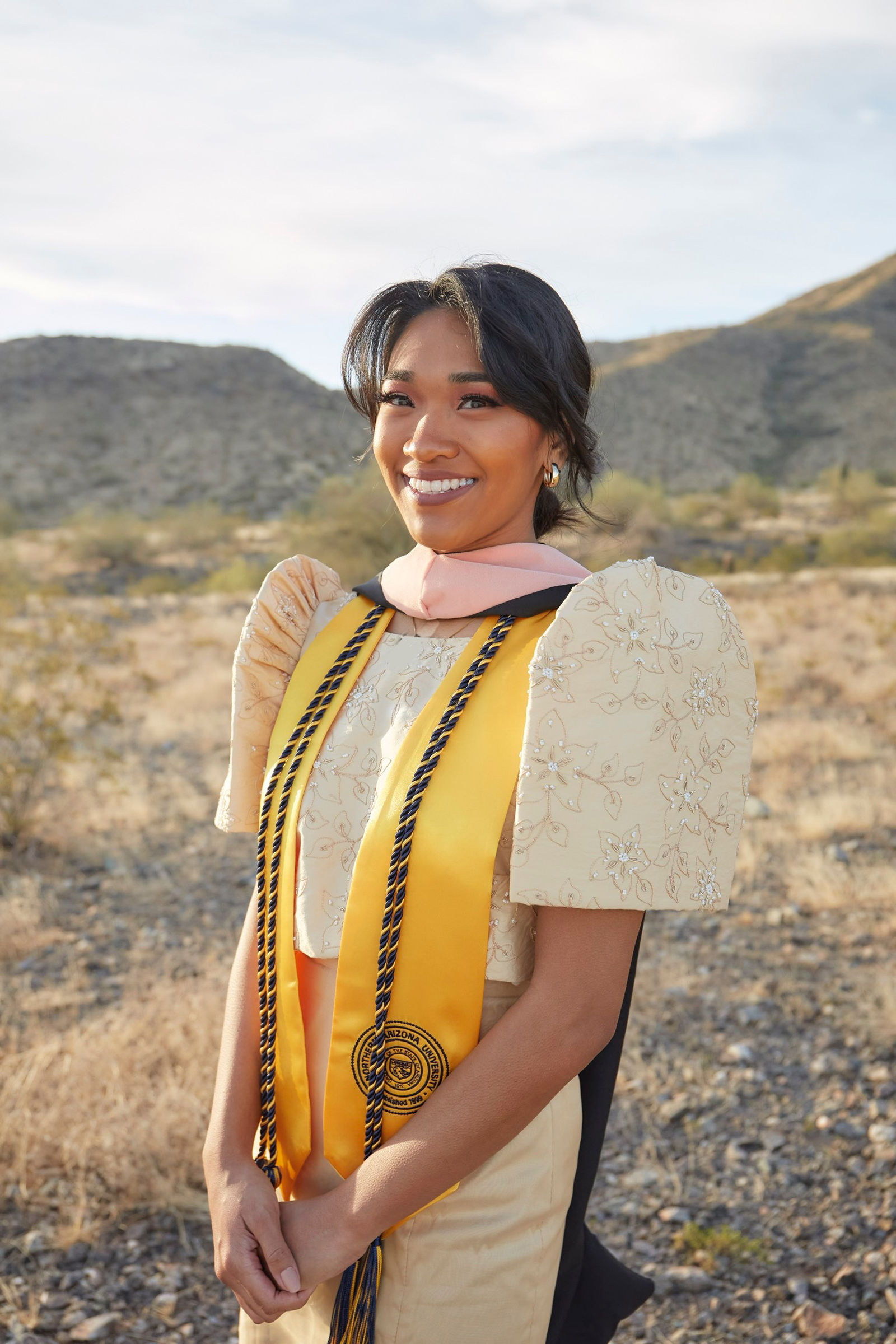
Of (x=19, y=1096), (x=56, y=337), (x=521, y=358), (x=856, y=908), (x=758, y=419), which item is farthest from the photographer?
(x=56, y=337)

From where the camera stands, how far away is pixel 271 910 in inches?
54.9

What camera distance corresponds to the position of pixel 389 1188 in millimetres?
1170

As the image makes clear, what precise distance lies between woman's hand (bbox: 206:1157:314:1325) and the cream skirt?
0.34ft

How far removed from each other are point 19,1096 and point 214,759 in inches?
199

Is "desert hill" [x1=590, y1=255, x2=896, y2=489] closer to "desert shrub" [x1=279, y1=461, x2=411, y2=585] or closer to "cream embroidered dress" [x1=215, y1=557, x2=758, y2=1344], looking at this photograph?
"desert shrub" [x1=279, y1=461, x2=411, y2=585]

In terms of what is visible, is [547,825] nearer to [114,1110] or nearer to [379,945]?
[379,945]

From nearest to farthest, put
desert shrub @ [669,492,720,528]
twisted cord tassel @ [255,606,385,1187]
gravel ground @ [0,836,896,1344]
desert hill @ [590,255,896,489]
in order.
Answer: twisted cord tassel @ [255,606,385,1187] → gravel ground @ [0,836,896,1344] → desert shrub @ [669,492,720,528] → desert hill @ [590,255,896,489]

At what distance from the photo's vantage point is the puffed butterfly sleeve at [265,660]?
1.54 meters

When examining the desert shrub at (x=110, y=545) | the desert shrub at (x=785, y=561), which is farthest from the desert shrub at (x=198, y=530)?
the desert shrub at (x=785, y=561)

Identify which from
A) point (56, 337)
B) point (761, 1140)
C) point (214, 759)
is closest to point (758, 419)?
point (56, 337)

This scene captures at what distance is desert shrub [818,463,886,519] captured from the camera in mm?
33812

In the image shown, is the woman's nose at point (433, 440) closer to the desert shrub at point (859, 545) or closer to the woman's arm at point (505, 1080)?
the woman's arm at point (505, 1080)

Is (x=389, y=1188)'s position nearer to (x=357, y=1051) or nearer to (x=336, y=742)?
(x=357, y=1051)

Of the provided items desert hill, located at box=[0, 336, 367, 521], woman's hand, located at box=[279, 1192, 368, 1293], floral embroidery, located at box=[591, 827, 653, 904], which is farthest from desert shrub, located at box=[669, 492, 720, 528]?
woman's hand, located at box=[279, 1192, 368, 1293]
